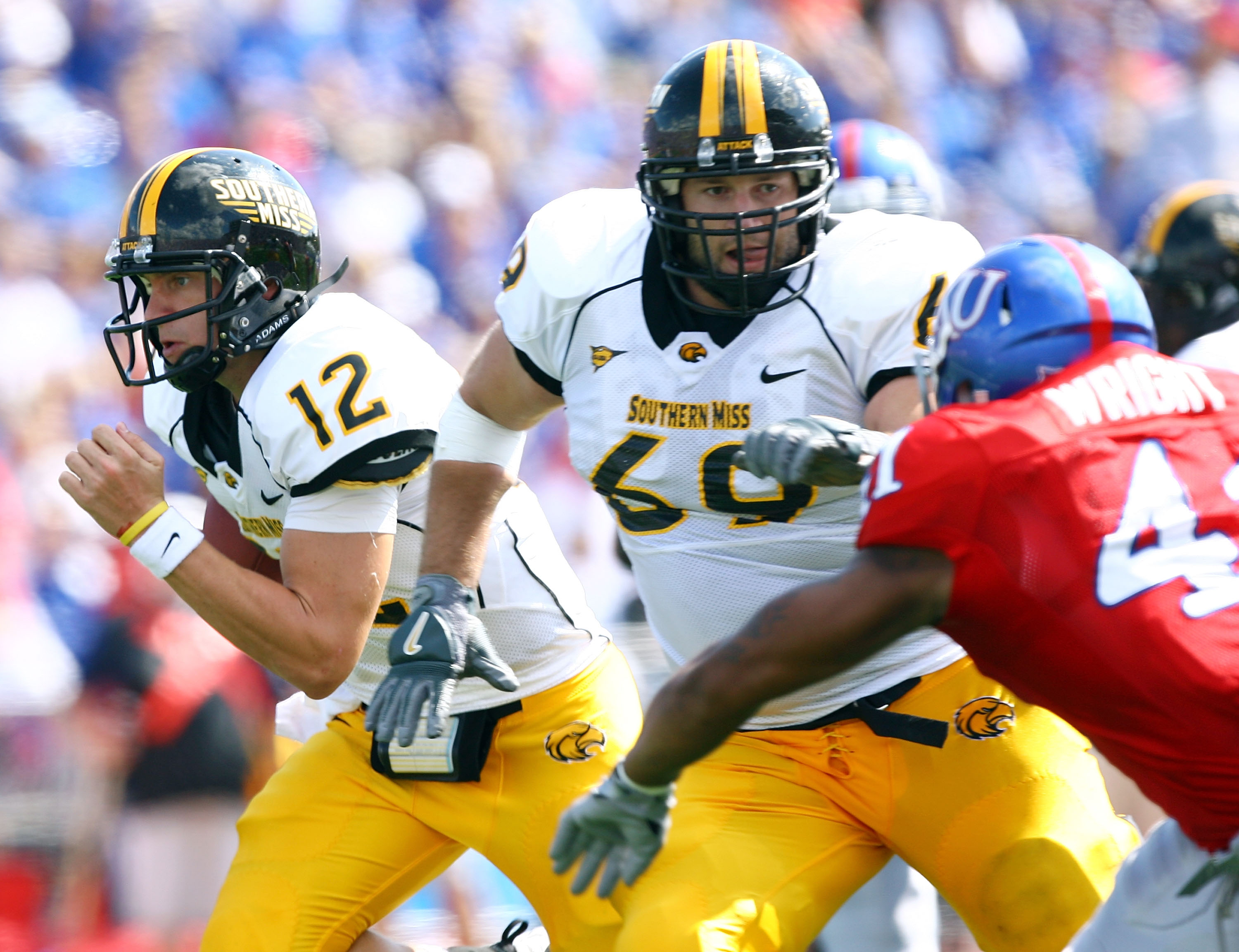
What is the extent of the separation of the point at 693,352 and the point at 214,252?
1035mm

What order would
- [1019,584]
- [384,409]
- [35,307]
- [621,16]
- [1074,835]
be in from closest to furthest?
1. [1019,584]
2. [1074,835]
3. [384,409]
4. [35,307]
5. [621,16]

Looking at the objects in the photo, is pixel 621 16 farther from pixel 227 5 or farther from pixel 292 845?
pixel 292 845

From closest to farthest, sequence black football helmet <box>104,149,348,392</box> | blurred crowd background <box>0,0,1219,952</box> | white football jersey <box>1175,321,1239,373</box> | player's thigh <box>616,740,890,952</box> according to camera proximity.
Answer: player's thigh <box>616,740,890,952</box> → black football helmet <box>104,149,348,392</box> → white football jersey <box>1175,321,1239,373</box> → blurred crowd background <box>0,0,1219,952</box>

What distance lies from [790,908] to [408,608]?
0.95m

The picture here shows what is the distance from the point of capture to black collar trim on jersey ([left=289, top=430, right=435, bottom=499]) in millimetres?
2838

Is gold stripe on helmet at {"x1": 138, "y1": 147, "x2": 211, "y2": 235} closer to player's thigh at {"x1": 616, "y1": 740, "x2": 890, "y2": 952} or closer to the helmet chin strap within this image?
the helmet chin strap

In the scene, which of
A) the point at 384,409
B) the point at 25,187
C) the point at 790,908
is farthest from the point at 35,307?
the point at 790,908

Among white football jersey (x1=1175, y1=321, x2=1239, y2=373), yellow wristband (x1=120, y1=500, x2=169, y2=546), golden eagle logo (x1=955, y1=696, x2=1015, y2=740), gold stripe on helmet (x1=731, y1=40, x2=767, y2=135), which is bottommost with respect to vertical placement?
golden eagle logo (x1=955, y1=696, x2=1015, y2=740)

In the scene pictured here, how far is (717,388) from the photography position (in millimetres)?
2705

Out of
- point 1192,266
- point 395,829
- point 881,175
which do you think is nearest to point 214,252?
point 395,829

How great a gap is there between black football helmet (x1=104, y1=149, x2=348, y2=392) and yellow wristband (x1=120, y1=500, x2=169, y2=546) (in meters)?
0.27

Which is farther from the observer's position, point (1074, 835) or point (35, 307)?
point (35, 307)

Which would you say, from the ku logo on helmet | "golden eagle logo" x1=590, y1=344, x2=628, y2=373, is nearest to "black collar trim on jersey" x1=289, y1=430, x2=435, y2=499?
"golden eagle logo" x1=590, y1=344, x2=628, y2=373

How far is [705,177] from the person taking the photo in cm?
272
